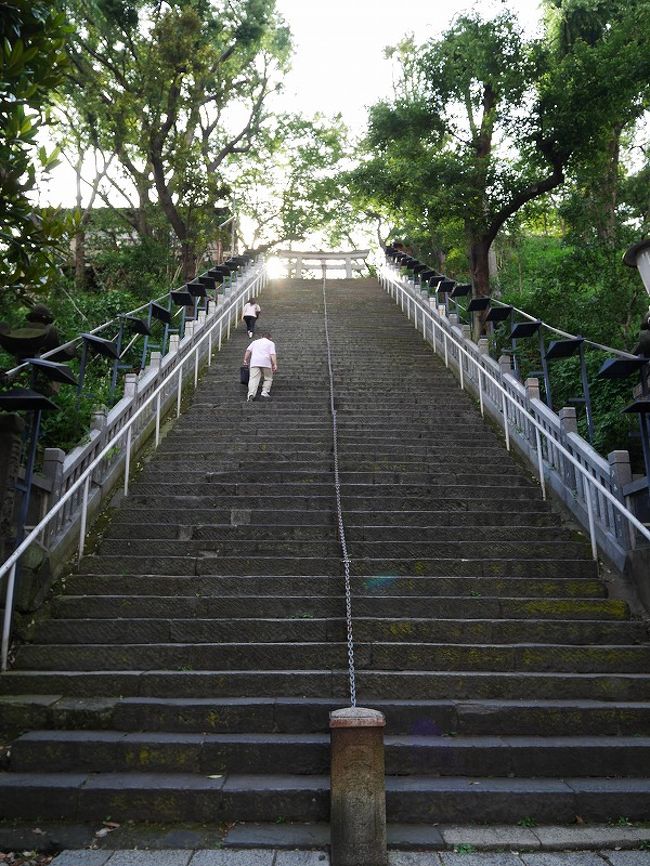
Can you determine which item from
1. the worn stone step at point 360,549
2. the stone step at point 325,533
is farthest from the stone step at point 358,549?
the stone step at point 325,533

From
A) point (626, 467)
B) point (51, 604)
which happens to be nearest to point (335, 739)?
point (51, 604)

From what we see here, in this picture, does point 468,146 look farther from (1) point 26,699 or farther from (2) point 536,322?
(1) point 26,699

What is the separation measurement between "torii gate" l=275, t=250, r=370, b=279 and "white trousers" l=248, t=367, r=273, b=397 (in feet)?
57.5

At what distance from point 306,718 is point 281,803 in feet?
2.04

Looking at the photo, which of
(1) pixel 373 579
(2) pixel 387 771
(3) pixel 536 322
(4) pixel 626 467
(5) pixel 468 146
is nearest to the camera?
(2) pixel 387 771

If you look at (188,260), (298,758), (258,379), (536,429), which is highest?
(188,260)

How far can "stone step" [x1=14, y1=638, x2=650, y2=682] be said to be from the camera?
472 centimetres

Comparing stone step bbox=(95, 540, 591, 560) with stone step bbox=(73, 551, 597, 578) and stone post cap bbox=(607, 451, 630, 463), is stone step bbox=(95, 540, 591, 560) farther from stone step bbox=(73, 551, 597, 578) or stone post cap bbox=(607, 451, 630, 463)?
stone post cap bbox=(607, 451, 630, 463)

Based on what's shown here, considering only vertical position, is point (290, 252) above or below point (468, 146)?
above

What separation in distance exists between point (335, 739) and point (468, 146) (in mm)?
16037

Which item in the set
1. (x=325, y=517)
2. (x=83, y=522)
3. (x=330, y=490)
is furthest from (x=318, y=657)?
(x=330, y=490)

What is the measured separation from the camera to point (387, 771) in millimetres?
3920

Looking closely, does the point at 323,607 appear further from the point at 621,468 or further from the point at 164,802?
the point at 621,468

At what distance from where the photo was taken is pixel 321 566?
19.2 ft
